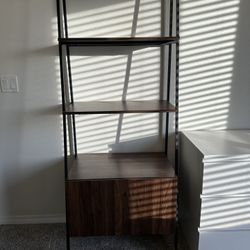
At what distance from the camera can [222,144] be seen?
173 cm

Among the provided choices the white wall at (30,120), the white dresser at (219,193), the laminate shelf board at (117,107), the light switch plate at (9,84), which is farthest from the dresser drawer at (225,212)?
the light switch plate at (9,84)

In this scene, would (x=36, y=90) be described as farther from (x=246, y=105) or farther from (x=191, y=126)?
(x=246, y=105)

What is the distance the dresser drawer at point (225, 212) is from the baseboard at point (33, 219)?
108 cm

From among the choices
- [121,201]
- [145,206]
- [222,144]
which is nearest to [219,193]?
[222,144]

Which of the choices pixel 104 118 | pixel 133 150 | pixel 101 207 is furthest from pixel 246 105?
pixel 101 207

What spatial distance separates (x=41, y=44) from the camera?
185 cm

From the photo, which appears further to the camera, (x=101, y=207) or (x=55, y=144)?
(x=55, y=144)

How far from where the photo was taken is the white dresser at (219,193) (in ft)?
5.13

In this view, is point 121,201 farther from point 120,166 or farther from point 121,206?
point 120,166

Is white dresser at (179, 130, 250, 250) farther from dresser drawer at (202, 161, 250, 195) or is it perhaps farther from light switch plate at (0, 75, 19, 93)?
light switch plate at (0, 75, 19, 93)

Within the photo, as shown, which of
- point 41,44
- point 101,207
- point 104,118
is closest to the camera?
point 101,207

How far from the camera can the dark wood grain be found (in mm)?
1647

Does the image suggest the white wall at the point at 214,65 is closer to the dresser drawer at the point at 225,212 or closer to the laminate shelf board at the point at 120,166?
the laminate shelf board at the point at 120,166

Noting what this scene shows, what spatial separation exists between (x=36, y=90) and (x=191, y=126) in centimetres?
109
